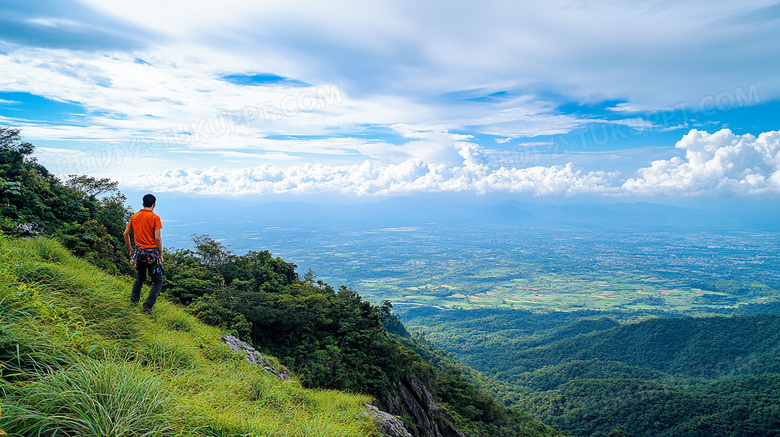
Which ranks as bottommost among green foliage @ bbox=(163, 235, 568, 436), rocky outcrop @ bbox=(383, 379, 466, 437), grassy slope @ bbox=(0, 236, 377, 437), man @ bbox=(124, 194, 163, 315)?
rocky outcrop @ bbox=(383, 379, 466, 437)

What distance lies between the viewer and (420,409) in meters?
14.5

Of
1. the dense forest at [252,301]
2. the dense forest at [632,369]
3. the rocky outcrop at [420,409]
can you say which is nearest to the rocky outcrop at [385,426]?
the dense forest at [252,301]

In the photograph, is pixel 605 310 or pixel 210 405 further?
pixel 605 310

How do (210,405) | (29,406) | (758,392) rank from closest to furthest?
(29,406)
(210,405)
(758,392)

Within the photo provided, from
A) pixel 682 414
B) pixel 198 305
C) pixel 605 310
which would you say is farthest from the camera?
pixel 605 310

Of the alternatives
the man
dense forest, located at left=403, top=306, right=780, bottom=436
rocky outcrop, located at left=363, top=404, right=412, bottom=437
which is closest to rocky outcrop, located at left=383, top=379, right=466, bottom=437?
rocky outcrop, located at left=363, top=404, right=412, bottom=437

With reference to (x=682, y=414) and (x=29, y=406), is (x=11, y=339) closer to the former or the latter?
(x=29, y=406)

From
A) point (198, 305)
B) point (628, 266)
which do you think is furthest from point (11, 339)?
point (628, 266)

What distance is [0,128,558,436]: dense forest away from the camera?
29.5ft

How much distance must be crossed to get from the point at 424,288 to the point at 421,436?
11221 centimetres

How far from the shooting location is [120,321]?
181 inches

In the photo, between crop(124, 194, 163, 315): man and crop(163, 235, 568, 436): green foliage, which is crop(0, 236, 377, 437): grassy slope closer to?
crop(124, 194, 163, 315): man

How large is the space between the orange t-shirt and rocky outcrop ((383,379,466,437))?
10.6 metres

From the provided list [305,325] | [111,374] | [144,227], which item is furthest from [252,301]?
[111,374]
